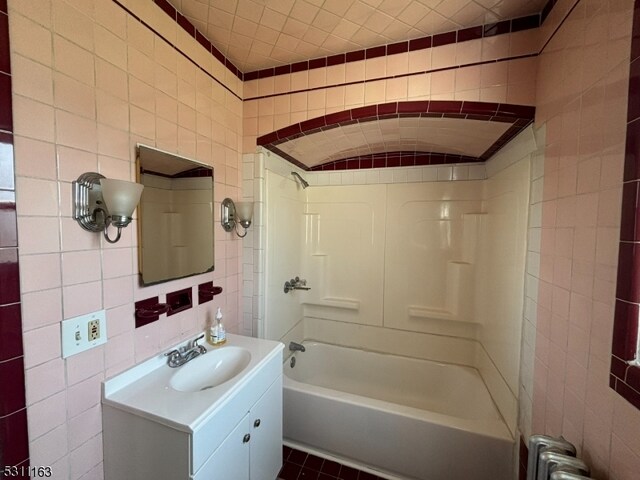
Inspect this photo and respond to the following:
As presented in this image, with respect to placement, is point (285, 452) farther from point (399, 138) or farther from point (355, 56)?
point (355, 56)

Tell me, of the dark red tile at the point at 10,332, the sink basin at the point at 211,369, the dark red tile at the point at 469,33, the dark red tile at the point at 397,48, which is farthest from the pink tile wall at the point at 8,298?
the dark red tile at the point at 469,33

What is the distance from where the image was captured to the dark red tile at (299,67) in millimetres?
1589

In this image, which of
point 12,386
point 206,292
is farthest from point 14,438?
point 206,292

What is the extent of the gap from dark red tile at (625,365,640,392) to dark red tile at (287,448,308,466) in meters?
1.64

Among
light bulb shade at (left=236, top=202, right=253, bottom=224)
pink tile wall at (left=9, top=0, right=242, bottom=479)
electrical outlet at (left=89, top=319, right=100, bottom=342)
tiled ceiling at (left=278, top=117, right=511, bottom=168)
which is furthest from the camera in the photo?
light bulb shade at (left=236, top=202, right=253, bottom=224)

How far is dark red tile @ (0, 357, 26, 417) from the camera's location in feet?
2.34

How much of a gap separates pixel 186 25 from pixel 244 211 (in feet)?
3.17

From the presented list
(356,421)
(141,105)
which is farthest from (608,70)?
(356,421)

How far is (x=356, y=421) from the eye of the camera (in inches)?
61.2

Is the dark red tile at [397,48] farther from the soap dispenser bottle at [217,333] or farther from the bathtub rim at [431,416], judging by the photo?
the bathtub rim at [431,416]

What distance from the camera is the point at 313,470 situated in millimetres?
1557

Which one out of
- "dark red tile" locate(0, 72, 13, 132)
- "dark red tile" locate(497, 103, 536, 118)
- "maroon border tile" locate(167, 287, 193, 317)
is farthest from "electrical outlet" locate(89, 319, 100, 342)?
"dark red tile" locate(497, 103, 536, 118)

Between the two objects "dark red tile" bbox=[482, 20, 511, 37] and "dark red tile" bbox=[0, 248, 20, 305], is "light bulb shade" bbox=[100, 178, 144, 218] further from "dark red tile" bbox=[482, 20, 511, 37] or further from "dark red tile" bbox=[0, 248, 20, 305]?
"dark red tile" bbox=[482, 20, 511, 37]

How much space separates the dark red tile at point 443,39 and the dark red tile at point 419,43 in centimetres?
3
